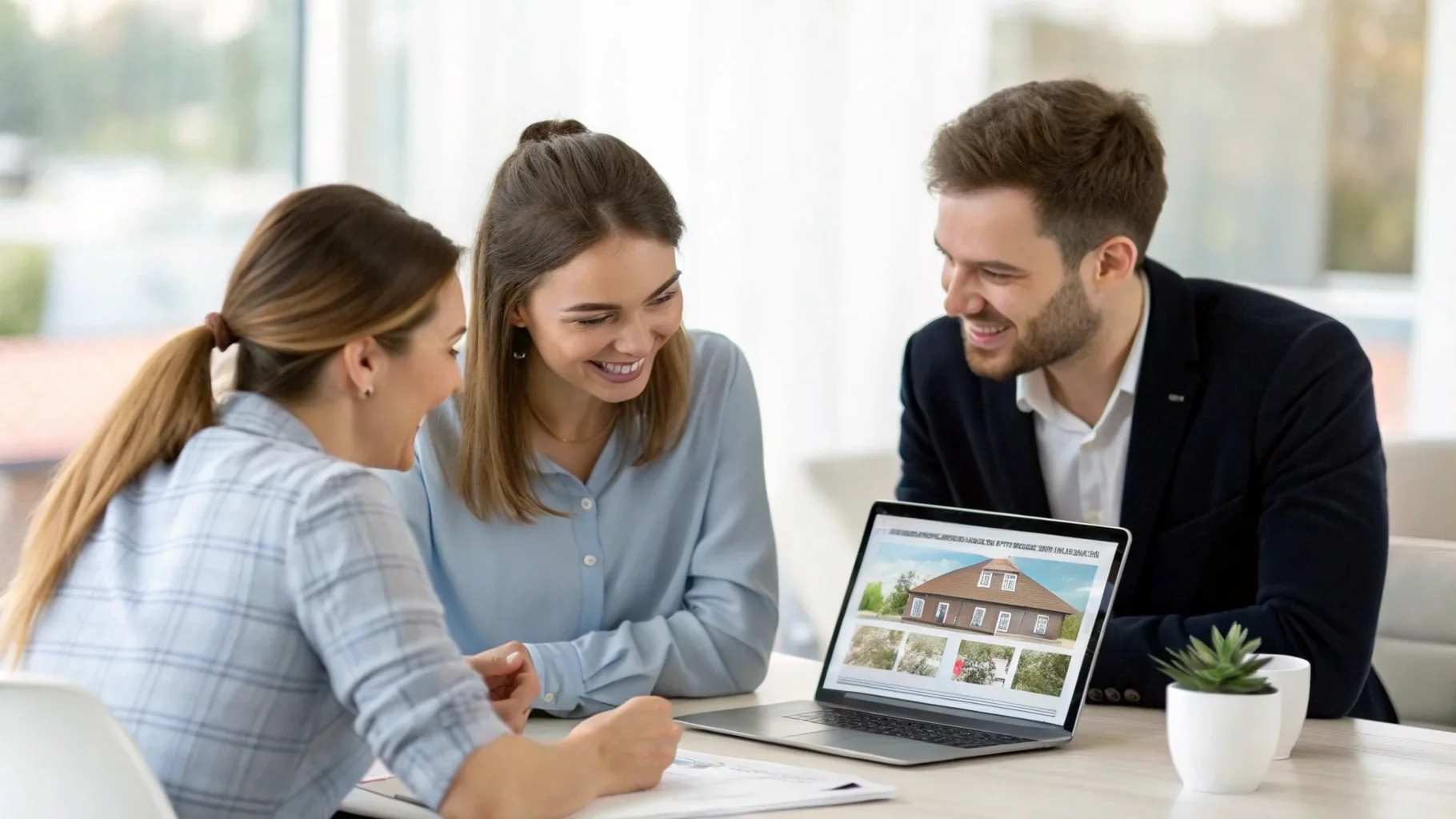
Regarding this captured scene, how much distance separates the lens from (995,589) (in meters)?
1.71

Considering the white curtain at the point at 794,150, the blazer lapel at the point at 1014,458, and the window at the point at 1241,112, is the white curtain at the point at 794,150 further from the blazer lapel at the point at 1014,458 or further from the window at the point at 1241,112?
the blazer lapel at the point at 1014,458

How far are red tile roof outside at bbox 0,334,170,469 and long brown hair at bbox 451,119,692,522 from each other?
1265 mm

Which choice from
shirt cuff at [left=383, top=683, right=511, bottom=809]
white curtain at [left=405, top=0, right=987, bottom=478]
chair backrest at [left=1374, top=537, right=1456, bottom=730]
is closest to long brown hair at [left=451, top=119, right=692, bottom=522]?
shirt cuff at [left=383, top=683, right=511, bottom=809]

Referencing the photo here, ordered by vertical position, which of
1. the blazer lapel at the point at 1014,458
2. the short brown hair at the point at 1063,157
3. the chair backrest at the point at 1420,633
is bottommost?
the chair backrest at the point at 1420,633

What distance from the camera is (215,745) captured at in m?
1.24

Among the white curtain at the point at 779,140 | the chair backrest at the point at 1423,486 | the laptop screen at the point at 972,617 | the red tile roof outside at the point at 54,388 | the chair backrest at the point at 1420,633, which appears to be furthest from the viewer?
the white curtain at the point at 779,140

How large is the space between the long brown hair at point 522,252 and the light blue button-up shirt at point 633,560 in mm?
27

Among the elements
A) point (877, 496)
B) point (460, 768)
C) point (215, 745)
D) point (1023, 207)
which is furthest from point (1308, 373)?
point (215, 745)

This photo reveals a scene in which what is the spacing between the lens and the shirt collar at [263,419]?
1341 mm

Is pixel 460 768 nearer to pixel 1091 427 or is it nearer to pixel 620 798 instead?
pixel 620 798

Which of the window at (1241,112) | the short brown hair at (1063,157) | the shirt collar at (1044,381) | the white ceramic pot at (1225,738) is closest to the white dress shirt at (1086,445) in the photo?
the shirt collar at (1044,381)

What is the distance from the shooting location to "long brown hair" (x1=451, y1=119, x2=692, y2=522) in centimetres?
180

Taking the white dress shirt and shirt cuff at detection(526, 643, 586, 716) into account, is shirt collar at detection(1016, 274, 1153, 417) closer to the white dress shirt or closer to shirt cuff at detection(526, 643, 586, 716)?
the white dress shirt

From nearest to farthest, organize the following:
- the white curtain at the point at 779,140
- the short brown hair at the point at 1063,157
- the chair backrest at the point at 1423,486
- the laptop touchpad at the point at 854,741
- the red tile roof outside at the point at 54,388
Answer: the laptop touchpad at the point at 854,741, the short brown hair at the point at 1063,157, the chair backrest at the point at 1423,486, the red tile roof outside at the point at 54,388, the white curtain at the point at 779,140
